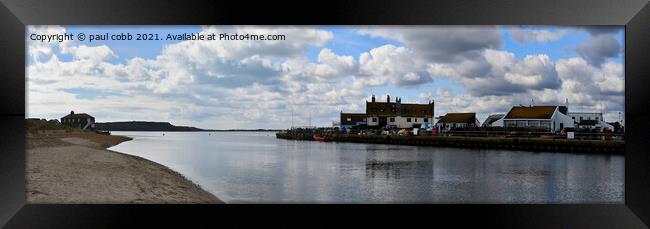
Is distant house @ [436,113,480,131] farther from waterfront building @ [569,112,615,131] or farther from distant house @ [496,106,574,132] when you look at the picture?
waterfront building @ [569,112,615,131]

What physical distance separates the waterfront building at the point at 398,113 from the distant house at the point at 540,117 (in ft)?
40.6

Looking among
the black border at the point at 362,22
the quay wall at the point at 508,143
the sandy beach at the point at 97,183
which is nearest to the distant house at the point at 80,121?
the sandy beach at the point at 97,183

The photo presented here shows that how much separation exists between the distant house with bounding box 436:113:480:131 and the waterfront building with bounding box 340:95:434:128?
2.32m

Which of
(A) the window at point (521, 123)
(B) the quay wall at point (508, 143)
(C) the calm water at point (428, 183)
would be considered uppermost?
(A) the window at point (521, 123)

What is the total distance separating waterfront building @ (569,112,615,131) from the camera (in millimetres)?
42500

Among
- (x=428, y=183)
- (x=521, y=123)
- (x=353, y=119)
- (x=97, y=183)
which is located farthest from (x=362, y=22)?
(x=353, y=119)

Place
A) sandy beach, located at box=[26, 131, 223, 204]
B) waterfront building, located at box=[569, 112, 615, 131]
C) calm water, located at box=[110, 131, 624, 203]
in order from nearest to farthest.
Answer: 1. sandy beach, located at box=[26, 131, 223, 204]
2. calm water, located at box=[110, 131, 624, 203]
3. waterfront building, located at box=[569, 112, 615, 131]

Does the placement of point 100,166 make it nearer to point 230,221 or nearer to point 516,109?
point 230,221

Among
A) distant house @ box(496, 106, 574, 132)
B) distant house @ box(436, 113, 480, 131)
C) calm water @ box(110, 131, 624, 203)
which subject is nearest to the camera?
calm water @ box(110, 131, 624, 203)

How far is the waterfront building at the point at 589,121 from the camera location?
42.5m

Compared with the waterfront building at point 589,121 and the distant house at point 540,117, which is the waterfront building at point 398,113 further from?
the waterfront building at point 589,121

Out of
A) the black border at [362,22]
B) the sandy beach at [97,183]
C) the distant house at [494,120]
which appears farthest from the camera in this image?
the distant house at [494,120]

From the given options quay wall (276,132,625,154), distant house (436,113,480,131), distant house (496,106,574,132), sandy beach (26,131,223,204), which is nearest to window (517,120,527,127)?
distant house (496,106,574,132)

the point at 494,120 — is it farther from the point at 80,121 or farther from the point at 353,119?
the point at 80,121
